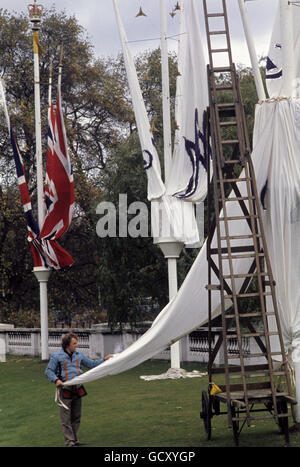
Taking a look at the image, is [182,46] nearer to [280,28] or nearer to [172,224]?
[172,224]

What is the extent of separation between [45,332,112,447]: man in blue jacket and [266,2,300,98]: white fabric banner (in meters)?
4.66

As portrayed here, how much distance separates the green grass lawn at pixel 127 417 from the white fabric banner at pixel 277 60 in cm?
494

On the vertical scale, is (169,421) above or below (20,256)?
below

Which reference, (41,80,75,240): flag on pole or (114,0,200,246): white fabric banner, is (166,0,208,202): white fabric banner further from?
(41,80,75,240): flag on pole

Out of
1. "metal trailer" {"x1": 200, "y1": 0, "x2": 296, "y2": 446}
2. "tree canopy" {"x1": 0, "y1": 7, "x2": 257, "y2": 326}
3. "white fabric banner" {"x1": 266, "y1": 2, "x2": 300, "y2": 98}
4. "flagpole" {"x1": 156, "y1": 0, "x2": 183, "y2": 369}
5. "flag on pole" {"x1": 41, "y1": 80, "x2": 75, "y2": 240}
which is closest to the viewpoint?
"metal trailer" {"x1": 200, "y1": 0, "x2": 296, "y2": 446}

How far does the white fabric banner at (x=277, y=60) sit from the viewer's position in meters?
12.4

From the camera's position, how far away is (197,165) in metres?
18.3

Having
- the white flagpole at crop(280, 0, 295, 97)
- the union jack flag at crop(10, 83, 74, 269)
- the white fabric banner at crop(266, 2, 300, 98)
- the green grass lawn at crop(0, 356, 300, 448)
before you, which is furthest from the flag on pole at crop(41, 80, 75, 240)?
the white flagpole at crop(280, 0, 295, 97)

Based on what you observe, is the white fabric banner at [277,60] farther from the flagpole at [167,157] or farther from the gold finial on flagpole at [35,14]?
the gold finial on flagpole at [35,14]

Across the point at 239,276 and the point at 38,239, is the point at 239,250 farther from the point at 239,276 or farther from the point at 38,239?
the point at 38,239

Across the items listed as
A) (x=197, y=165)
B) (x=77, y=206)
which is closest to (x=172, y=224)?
(x=197, y=165)

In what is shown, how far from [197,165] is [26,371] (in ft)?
32.7

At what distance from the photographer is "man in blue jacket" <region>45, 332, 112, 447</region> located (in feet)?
38.7

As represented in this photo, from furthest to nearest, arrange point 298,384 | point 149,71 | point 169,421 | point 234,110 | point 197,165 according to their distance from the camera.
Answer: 1. point 149,71
2. point 197,165
3. point 169,421
4. point 234,110
5. point 298,384
